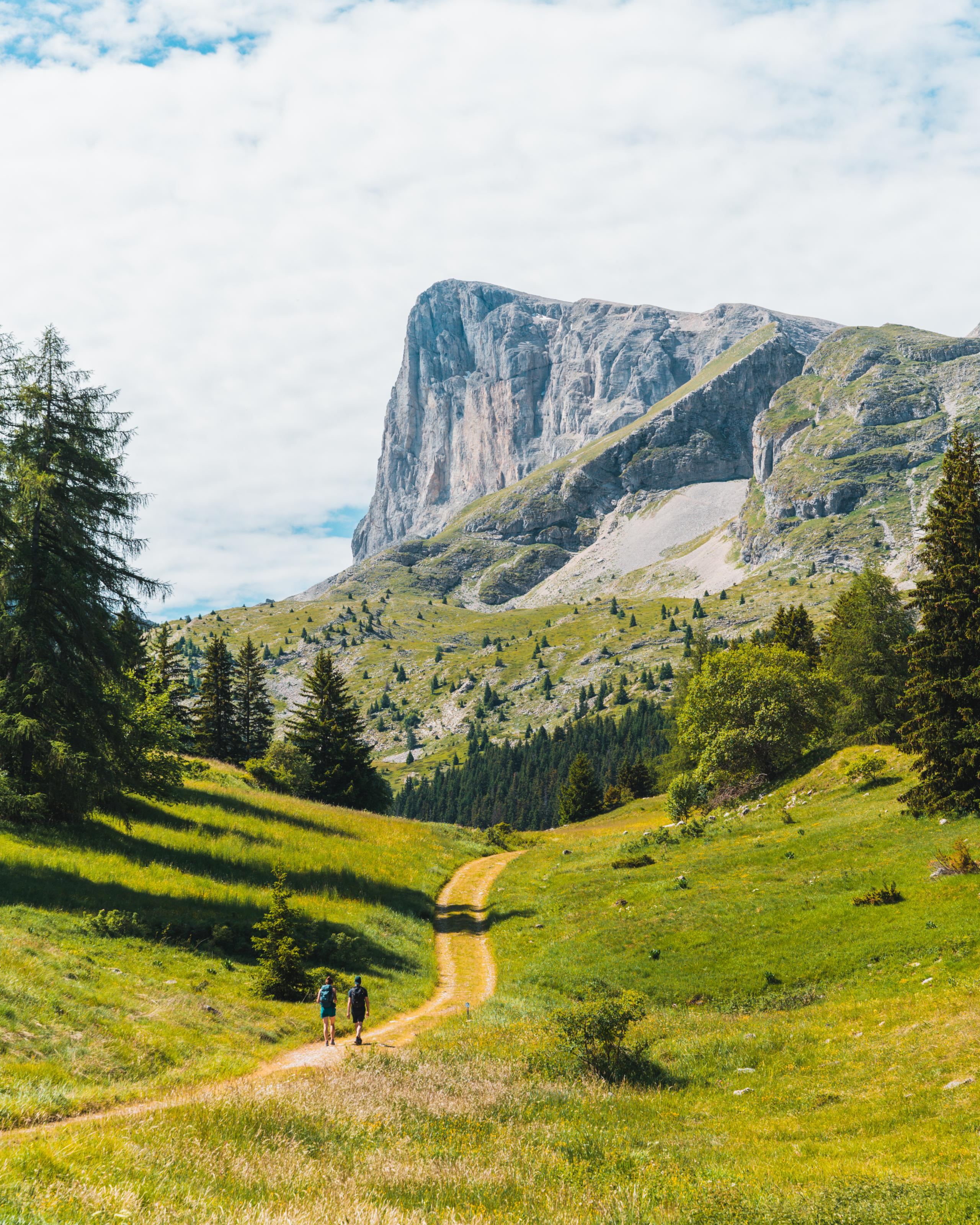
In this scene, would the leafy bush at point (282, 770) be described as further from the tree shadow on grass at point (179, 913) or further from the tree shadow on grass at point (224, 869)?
the tree shadow on grass at point (179, 913)

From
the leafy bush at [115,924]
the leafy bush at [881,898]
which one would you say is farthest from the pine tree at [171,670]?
the leafy bush at [881,898]

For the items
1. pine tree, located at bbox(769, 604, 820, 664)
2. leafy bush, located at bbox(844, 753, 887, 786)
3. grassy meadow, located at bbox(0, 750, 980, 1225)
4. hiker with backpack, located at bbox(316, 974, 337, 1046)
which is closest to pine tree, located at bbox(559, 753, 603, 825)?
pine tree, located at bbox(769, 604, 820, 664)

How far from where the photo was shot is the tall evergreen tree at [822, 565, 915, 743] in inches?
2119

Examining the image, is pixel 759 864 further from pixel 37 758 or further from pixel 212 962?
pixel 37 758

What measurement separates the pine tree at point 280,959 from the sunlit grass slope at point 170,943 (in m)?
0.69

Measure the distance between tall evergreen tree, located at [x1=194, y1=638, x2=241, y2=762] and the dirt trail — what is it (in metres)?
34.0

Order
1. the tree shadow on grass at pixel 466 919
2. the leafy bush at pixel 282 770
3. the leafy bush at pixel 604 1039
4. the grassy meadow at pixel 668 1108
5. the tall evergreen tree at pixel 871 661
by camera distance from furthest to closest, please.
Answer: the leafy bush at pixel 282 770, the tall evergreen tree at pixel 871 661, the tree shadow on grass at pixel 466 919, the leafy bush at pixel 604 1039, the grassy meadow at pixel 668 1108

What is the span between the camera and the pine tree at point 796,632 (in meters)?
79.4

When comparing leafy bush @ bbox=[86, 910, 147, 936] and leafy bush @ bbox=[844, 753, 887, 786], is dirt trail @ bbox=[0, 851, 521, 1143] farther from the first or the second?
leafy bush @ bbox=[844, 753, 887, 786]

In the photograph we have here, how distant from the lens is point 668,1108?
15.4 m

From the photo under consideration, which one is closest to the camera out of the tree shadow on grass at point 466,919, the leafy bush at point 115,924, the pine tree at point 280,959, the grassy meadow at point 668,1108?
the grassy meadow at point 668,1108

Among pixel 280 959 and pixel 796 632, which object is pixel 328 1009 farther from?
pixel 796 632

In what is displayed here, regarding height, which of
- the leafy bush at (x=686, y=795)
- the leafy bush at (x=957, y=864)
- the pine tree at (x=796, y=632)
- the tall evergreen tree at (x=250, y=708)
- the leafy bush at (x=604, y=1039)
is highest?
the pine tree at (x=796, y=632)

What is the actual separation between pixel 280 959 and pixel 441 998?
700 centimetres
